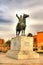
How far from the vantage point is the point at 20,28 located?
1351cm

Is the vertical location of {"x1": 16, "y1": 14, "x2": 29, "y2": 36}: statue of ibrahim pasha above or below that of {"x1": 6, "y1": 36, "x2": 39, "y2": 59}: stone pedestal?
above

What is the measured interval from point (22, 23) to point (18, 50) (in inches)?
94.2

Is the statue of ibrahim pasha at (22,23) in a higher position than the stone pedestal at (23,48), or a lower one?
higher

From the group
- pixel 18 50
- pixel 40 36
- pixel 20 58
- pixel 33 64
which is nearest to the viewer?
pixel 33 64

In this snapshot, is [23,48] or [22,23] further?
[22,23]

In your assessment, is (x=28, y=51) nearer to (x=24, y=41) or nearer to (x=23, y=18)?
(x=24, y=41)

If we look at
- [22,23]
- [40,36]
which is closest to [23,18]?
[22,23]

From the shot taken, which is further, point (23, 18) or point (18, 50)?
point (23, 18)

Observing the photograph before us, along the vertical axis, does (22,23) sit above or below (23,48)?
above

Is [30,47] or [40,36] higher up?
[40,36]

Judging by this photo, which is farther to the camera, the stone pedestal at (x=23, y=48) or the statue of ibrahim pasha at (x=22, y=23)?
the statue of ibrahim pasha at (x=22, y=23)

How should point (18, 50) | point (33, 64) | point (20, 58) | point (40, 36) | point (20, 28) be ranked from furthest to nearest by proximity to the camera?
point (40, 36) → point (20, 28) → point (18, 50) → point (20, 58) → point (33, 64)

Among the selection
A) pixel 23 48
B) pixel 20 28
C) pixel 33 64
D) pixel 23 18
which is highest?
pixel 23 18

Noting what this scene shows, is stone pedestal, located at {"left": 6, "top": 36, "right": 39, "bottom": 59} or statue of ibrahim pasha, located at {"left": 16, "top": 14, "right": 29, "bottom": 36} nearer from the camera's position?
stone pedestal, located at {"left": 6, "top": 36, "right": 39, "bottom": 59}
